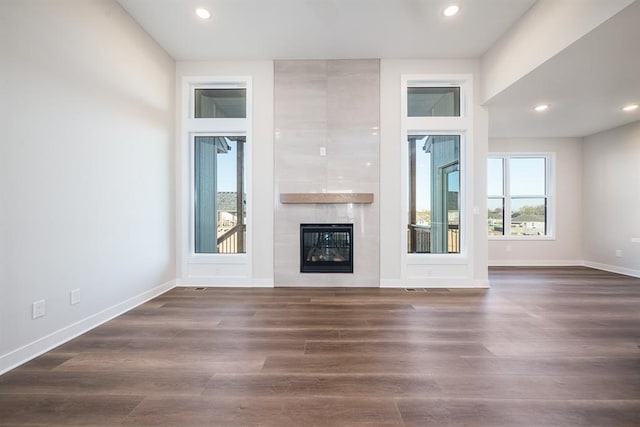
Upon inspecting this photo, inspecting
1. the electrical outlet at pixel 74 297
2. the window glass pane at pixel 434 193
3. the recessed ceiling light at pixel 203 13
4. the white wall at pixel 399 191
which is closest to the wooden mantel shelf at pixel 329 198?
the white wall at pixel 399 191

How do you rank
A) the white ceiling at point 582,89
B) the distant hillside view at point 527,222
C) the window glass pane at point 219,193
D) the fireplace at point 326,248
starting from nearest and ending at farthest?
the white ceiling at point 582,89 → the fireplace at point 326,248 → the window glass pane at point 219,193 → the distant hillside view at point 527,222

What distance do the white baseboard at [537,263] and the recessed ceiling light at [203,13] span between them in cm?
623

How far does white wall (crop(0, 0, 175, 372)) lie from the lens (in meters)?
1.89

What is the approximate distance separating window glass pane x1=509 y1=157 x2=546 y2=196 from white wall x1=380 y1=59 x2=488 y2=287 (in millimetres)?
2626

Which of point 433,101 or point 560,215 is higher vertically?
point 433,101

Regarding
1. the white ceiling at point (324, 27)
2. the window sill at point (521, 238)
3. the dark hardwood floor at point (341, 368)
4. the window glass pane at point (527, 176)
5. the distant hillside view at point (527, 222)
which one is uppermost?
the white ceiling at point (324, 27)

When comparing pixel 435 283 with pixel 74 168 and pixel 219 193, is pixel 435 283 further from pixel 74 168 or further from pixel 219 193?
pixel 74 168

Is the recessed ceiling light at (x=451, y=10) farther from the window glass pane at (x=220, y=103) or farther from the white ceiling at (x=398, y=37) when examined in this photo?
the window glass pane at (x=220, y=103)

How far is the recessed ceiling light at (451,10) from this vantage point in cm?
285

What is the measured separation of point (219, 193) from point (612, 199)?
692 cm

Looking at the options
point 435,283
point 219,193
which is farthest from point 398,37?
point 435,283

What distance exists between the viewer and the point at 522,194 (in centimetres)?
585

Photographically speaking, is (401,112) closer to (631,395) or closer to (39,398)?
(631,395)

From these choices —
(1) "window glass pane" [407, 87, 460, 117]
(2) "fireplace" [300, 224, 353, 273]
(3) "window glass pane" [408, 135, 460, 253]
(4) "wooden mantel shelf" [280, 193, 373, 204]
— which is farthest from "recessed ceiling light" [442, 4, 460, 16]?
(2) "fireplace" [300, 224, 353, 273]
